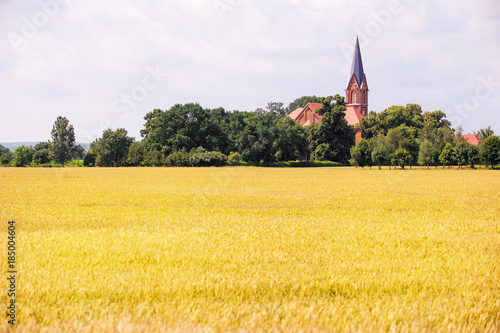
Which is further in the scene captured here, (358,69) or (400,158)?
(358,69)

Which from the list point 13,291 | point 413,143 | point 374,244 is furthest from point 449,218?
point 413,143

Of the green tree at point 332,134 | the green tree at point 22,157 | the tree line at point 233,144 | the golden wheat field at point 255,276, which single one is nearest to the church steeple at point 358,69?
the tree line at point 233,144

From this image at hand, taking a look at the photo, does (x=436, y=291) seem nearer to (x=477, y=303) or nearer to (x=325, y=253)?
(x=477, y=303)

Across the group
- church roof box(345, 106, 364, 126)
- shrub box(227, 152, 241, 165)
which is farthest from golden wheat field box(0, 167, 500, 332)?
church roof box(345, 106, 364, 126)

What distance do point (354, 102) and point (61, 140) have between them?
110 metres

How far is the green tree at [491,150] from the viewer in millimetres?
79375

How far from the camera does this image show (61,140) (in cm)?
9638

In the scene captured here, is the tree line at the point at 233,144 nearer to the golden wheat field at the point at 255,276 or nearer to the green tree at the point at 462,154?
the green tree at the point at 462,154

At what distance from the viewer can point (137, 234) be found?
361 inches

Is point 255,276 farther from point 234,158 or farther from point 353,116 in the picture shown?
point 353,116

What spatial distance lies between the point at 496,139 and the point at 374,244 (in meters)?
85.4

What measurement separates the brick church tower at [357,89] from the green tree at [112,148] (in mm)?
90612

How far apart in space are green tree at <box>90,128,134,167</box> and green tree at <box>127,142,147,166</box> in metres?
4.33

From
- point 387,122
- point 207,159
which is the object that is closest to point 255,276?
point 207,159
